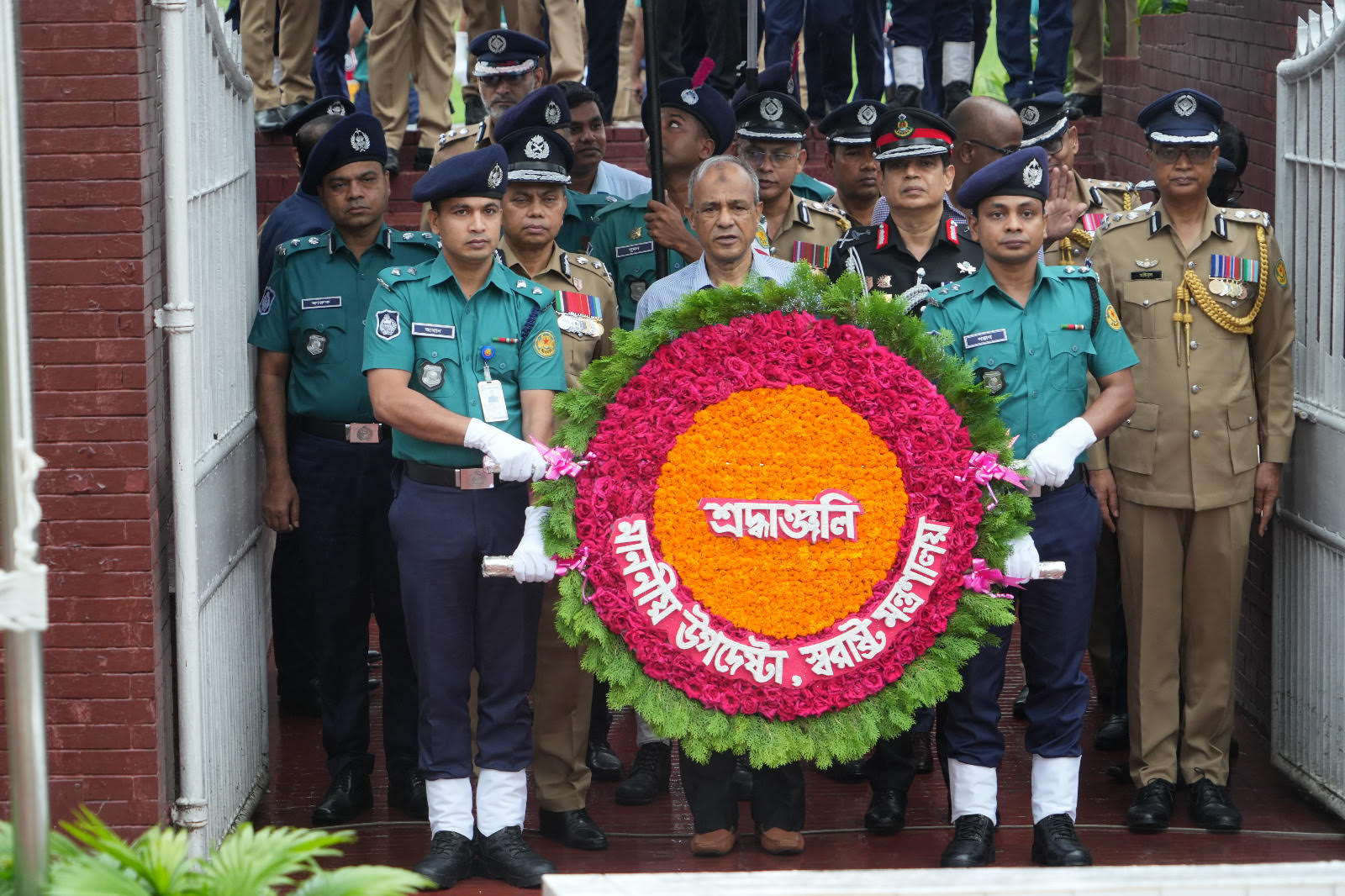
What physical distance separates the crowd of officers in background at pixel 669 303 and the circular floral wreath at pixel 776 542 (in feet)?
0.65

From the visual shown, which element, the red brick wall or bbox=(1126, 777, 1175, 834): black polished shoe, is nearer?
the red brick wall

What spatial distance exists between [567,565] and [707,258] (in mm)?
1324

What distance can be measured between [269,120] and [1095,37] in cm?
513

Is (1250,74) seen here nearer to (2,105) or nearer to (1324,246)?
(1324,246)

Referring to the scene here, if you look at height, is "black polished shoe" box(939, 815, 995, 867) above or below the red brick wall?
below

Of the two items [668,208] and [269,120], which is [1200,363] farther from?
[269,120]

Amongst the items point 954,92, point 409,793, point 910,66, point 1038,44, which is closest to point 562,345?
point 409,793

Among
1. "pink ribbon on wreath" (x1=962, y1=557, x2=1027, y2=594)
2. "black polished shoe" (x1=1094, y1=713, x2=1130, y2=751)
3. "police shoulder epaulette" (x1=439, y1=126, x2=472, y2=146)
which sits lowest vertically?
"black polished shoe" (x1=1094, y1=713, x2=1130, y2=751)

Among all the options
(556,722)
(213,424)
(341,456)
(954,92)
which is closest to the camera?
(213,424)

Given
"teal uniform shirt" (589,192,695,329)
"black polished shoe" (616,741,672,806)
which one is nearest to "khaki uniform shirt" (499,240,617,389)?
"teal uniform shirt" (589,192,695,329)

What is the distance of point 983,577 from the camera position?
4820 millimetres

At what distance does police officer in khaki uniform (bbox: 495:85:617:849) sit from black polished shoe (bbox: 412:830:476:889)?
1.41 ft

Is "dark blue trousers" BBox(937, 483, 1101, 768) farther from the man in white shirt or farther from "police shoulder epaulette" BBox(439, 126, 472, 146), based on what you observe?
"police shoulder epaulette" BBox(439, 126, 472, 146)

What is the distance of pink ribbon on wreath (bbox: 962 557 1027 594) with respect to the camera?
481 centimetres
